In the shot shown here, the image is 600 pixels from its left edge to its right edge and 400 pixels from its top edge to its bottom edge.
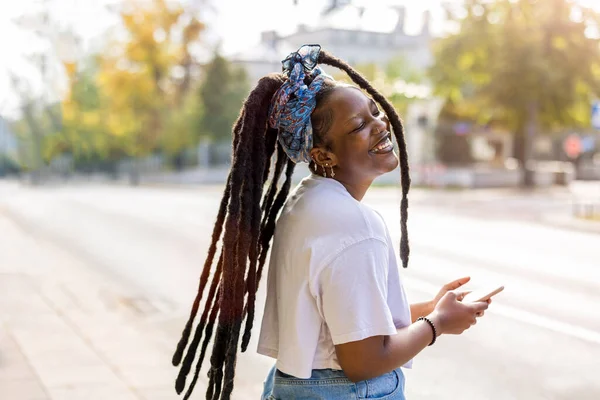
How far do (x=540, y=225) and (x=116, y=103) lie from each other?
33.4 m

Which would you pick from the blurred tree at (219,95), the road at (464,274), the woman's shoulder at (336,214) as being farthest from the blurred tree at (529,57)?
the woman's shoulder at (336,214)

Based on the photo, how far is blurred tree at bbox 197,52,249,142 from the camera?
45625 millimetres

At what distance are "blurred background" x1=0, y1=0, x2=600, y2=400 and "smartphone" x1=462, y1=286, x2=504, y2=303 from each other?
2.98 ft

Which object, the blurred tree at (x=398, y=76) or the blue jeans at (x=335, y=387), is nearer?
the blue jeans at (x=335, y=387)

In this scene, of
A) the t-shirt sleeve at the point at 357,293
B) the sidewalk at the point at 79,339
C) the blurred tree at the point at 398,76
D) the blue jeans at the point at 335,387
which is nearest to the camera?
the t-shirt sleeve at the point at 357,293

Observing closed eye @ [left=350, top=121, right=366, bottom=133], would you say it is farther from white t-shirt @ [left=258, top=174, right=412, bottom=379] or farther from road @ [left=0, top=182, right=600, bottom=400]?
road @ [left=0, top=182, right=600, bottom=400]

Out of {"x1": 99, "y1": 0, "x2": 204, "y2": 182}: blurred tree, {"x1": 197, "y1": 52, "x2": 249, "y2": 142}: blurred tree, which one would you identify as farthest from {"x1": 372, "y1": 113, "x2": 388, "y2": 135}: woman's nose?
{"x1": 99, "y1": 0, "x2": 204, "y2": 182}: blurred tree

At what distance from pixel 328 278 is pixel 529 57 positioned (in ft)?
94.7

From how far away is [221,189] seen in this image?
39.2 meters

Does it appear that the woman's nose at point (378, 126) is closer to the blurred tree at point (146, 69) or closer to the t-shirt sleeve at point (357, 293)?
the t-shirt sleeve at point (357, 293)

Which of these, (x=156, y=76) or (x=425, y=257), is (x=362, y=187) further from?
(x=156, y=76)

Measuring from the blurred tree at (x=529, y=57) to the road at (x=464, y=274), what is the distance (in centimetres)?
685

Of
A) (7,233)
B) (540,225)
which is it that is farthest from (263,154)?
(540,225)

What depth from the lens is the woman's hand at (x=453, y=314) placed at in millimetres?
2328
